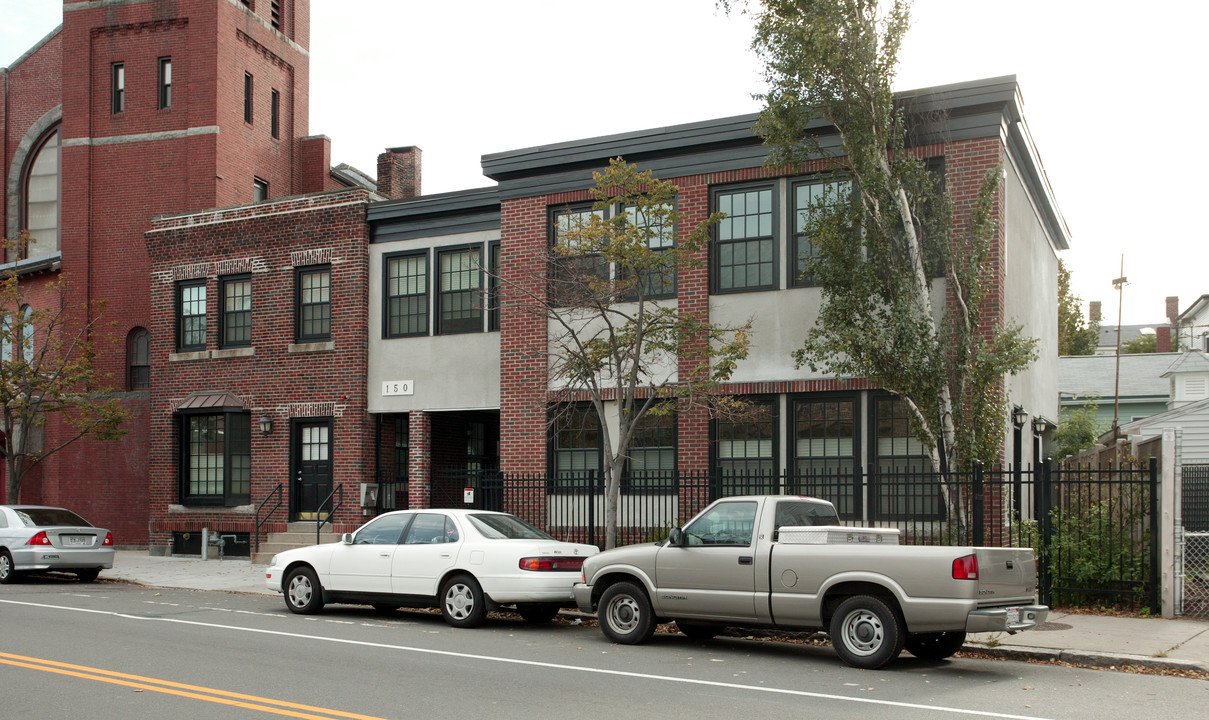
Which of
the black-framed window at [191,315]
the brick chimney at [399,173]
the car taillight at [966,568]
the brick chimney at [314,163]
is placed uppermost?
the brick chimney at [314,163]

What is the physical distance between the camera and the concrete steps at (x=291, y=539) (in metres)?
22.4

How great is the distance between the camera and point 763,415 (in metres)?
17.9

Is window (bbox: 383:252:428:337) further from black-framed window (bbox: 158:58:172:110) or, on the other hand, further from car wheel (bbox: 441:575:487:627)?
black-framed window (bbox: 158:58:172:110)

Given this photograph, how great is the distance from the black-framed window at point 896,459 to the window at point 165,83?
20.4m

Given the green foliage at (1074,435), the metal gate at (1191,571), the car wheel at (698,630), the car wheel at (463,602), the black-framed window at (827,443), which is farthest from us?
the green foliage at (1074,435)

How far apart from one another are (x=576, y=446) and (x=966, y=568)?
35.0 feet

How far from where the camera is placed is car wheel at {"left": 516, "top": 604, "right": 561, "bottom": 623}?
44.5ft

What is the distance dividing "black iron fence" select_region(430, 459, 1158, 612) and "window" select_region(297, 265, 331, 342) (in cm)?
524

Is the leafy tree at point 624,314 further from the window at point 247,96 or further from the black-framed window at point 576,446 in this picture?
the window at point 247,96

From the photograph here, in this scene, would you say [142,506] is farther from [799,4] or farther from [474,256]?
[799,4]

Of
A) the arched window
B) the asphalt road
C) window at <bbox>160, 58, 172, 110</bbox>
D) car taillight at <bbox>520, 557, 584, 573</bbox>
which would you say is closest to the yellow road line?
the asphalt road

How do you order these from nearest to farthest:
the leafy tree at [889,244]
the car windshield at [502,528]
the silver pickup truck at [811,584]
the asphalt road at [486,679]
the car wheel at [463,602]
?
1. the asphalt road at [486,679]
2. the silver pickup truck at [811,584]
3. the car wheel at [463,602]
4. the car windshield at [502,528]
5. the leafy tree at [889,244]

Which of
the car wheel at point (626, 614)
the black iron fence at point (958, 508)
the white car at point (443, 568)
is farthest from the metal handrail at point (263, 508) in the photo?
the car wheel at point (626, 614)

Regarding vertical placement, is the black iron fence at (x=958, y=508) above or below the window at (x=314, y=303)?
below
